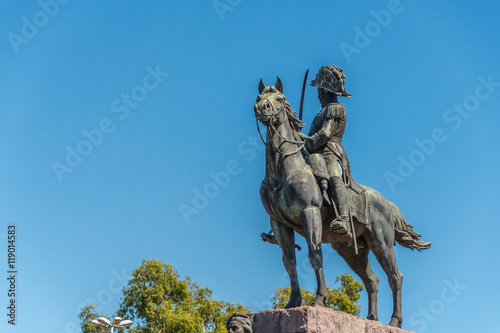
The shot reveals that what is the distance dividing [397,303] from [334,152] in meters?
3.00

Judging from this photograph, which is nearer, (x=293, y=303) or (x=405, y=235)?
(x=293, y=303)

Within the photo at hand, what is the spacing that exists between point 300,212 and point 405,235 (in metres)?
3.32

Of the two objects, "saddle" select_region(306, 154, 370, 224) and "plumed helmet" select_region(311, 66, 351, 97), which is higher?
"plumed helmet" select_region(311, 66, 351, 97)

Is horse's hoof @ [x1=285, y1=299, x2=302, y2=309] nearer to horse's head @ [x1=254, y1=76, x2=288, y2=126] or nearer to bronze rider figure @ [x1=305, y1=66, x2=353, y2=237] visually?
bronze rider figure @ [x1=305, y1=66, x2=353, y2=237]

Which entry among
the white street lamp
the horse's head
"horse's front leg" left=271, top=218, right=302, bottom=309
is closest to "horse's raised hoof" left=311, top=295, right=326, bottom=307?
"horse's front leg" left=271, top=218, right=302, bottom=309

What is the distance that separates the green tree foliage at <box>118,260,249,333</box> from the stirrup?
19.3 meters

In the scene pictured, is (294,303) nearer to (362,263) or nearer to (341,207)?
(341,207)

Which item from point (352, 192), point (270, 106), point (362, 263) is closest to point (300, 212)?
point (352, 192)

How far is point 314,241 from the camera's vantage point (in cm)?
1244

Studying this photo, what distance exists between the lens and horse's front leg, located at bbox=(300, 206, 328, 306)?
1238 cm

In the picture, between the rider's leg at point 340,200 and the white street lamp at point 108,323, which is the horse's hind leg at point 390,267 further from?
the white street lamp at point 108,323

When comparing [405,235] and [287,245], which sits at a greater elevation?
[405,235]

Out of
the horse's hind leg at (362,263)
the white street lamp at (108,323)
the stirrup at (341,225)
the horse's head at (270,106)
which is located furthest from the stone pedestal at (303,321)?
the white street lamp at (108,323)

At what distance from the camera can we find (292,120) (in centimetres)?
1345
